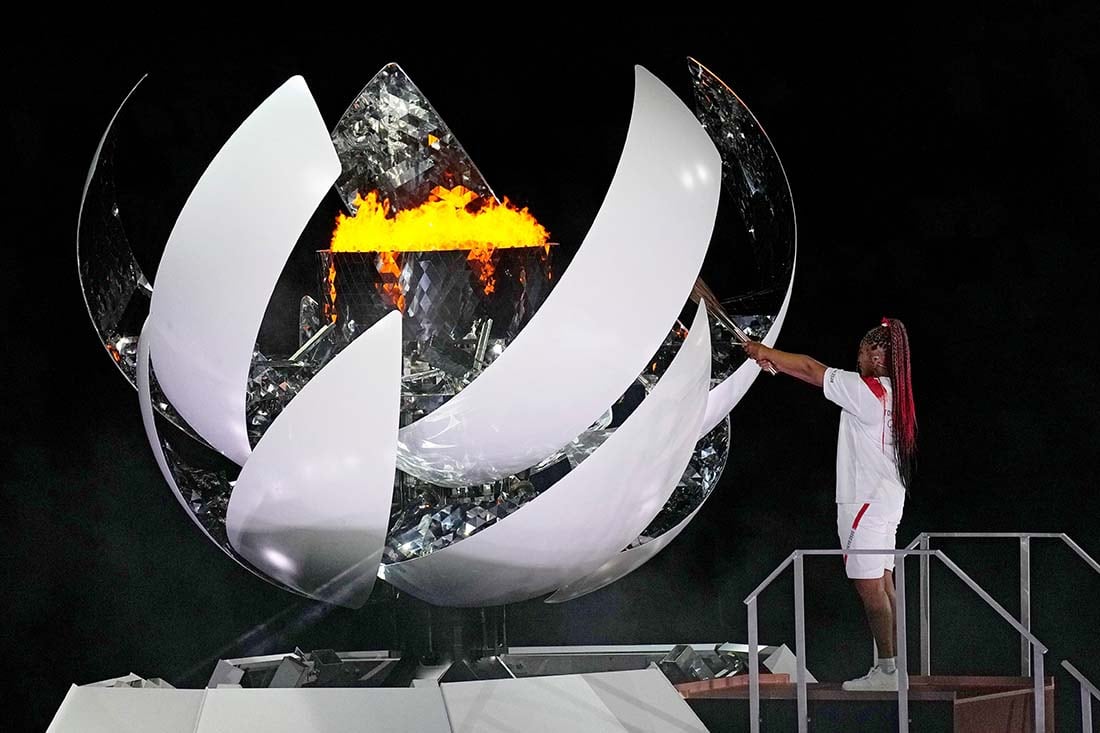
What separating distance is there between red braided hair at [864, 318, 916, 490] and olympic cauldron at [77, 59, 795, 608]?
671 mm

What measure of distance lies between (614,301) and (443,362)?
90 centimetres

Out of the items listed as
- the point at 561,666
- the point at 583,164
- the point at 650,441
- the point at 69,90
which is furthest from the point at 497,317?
the point at 69,90

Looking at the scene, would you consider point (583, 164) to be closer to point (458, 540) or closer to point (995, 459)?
point (995, 459)

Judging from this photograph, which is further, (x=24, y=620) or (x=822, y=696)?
(x=24, y=620)

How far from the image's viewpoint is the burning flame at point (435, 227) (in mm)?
5801

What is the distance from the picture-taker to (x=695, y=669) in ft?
18.0

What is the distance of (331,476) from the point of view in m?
4.72

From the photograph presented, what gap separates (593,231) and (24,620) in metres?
4.39

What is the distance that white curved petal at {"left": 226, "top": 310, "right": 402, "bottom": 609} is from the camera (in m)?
4.55

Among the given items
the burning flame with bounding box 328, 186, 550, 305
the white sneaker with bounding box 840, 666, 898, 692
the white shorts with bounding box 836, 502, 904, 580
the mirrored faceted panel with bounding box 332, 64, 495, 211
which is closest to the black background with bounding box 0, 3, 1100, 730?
the mirrored faceted panel with bounding box 332, 64, 495, 211

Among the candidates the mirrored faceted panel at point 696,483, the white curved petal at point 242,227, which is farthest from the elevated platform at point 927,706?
the white curved petal at point 242,227

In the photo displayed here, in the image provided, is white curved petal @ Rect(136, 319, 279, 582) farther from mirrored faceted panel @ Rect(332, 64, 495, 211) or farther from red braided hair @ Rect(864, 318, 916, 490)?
red braided hair @ Rect(864, 318, 916, 490)

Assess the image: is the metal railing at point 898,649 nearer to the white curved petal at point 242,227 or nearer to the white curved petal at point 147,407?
the white curved petal at point 242,227

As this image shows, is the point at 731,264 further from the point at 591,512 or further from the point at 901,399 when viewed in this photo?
the point at 591,512
